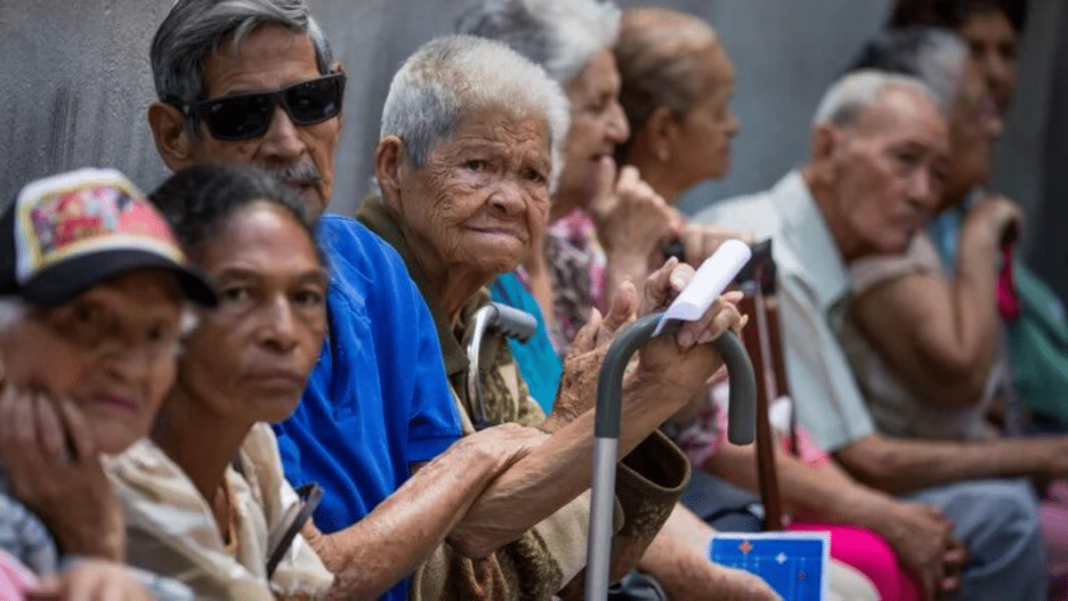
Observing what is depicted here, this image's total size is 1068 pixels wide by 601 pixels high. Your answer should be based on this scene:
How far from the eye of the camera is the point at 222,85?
3.56m

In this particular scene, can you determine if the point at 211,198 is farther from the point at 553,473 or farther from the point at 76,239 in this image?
the point at 553,473

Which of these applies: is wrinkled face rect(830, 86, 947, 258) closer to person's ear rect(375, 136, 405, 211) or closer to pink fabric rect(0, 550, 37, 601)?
person's ear rect(375, 136, 405, 211)

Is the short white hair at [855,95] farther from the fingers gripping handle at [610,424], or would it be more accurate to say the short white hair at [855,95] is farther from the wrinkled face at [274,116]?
the fingers gripping handle at [610,424]

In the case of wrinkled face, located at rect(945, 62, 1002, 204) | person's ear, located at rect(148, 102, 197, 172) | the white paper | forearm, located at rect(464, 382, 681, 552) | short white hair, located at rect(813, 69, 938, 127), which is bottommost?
wrinkled face, located at rect(945, 62, 1002, 204)

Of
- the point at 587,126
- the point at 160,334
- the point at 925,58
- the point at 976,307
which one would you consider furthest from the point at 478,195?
the point at 925,58

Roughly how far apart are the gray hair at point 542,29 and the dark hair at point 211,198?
2295mm

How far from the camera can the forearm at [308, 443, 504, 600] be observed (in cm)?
315

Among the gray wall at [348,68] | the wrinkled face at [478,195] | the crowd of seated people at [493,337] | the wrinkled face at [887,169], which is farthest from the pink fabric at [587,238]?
the wrinkled face at [887,169]

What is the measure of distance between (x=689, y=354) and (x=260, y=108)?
0.81 metres

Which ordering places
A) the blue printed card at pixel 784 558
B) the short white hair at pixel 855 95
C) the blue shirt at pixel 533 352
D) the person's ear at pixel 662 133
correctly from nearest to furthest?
the blue printed card at pixel 784 558 → the blue shirt at pixel 533 352 → the person's ear at pixel 662 133 → the short white hair at pixel 855 95

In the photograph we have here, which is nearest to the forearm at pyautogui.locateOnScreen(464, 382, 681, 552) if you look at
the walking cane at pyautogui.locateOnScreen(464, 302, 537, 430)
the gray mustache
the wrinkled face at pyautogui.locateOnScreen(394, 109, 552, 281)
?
the walking cane at pyautogui.locateOnScreen(464, 302, 537, 430)

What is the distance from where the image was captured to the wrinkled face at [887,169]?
6.35 metres

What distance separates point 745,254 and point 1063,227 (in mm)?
6050

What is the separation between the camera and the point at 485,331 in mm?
3977
